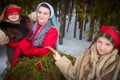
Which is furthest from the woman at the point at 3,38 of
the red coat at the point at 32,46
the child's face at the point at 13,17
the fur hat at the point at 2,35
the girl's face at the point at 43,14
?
the girl's face at the point at 43,14

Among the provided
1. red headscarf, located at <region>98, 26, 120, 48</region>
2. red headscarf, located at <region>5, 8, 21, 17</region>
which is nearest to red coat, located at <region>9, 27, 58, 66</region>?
red headscarf, located at <region>5, 8, 21, 17</region>

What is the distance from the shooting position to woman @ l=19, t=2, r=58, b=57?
4219mm

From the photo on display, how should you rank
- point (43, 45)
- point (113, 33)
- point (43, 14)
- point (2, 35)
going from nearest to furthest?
point (113, 33)
point (2, 35)
point (43, 14)
point (43, 45)

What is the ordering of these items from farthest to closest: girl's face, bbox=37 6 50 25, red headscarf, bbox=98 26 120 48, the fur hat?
1. girl's face, bbox=37 6 50 25
2. the fur hat
3. red headscarf, bbox=98 26 120 48

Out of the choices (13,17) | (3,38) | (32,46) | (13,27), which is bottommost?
(32,46)

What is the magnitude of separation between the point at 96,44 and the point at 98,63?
23 cm

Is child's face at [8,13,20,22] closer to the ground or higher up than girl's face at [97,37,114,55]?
higher up

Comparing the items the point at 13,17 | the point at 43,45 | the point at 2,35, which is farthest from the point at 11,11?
the point at 43,45

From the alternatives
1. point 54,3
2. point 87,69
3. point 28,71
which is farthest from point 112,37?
point 54,3

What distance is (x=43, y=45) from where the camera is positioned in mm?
4340

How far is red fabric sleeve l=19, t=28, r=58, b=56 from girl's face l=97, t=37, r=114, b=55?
1.11 metres

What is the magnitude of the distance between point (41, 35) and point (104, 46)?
4.47 ft

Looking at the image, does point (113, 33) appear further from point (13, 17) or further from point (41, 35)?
point (13, 17)

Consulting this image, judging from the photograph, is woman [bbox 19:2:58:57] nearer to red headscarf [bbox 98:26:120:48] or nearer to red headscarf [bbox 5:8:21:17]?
red headscarf [bbox 5:8:21:17]
